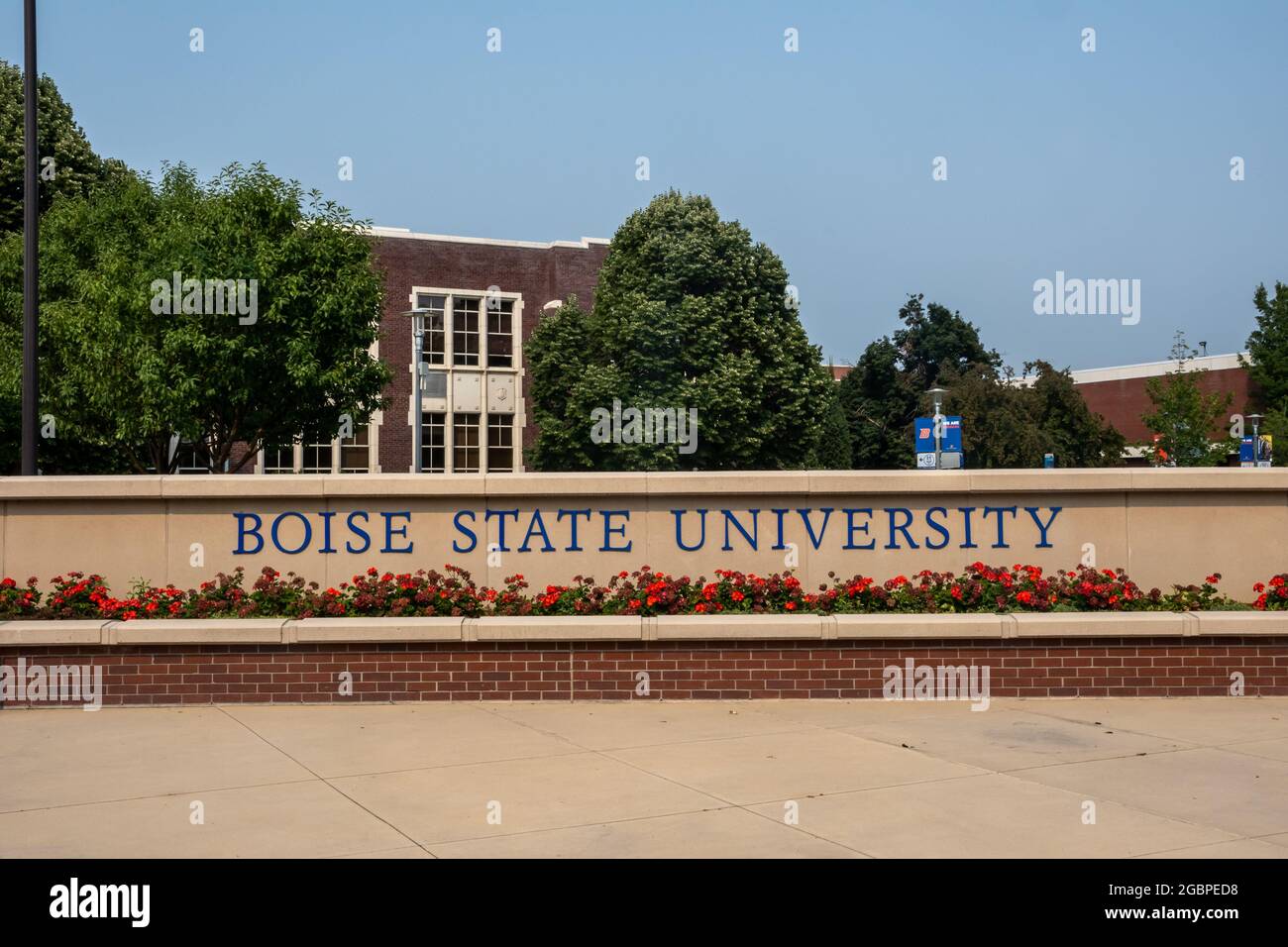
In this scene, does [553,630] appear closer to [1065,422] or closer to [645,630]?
[645,630]

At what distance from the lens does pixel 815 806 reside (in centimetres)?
691

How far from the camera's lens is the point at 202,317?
27516 mm

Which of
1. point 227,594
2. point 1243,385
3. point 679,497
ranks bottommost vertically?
point 227,594

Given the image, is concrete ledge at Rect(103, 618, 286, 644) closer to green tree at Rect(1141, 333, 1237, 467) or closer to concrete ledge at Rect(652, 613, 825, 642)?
concrete ledge at Rect(652, 613, 825, 642)

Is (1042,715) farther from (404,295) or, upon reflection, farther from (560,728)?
(404,295)

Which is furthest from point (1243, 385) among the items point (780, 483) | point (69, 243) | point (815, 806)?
point (815, 806)

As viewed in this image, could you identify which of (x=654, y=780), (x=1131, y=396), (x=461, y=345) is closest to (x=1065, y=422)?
(x=1131, y=396)

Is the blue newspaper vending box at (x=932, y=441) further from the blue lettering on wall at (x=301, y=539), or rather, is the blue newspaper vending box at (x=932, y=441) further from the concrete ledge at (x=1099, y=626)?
the blue lettering on wall at (x=301, y=539)

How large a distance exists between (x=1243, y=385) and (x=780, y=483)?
60.4 m

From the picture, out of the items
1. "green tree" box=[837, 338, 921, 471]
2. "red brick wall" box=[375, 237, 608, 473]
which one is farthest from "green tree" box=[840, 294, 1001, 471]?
"red brick wall" box=[375, 237, 608, 473]

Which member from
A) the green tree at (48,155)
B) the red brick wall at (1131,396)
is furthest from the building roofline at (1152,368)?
the green tree at (48,155)

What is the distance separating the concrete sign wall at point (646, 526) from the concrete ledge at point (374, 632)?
1.27 meters
